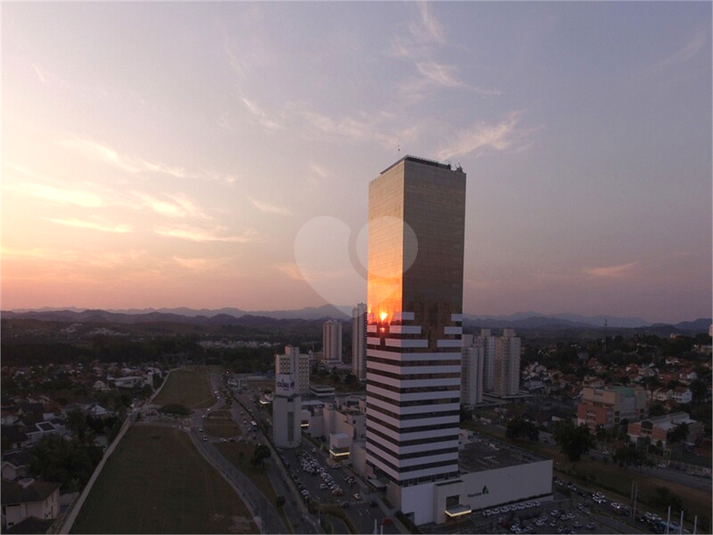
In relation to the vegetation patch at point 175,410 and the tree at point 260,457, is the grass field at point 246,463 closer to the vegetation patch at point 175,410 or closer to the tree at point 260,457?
the tree at point 260,457

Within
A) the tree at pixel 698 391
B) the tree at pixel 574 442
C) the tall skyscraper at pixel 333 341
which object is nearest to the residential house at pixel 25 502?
the tree at pixel 574 442

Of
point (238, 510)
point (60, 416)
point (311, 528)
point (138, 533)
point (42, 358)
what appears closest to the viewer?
point (138, 533)

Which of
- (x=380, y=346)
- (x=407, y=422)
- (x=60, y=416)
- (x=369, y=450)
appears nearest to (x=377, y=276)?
(x=380, y=346)

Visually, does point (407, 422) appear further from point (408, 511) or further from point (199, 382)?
point (199, 382)

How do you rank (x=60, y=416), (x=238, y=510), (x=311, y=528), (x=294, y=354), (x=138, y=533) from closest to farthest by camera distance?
1. (x=138, y=533)
2. (x=311, y=528)
3. (x=238, y=510)
4. (x=60, y=416)
5. (x=294, y=354)

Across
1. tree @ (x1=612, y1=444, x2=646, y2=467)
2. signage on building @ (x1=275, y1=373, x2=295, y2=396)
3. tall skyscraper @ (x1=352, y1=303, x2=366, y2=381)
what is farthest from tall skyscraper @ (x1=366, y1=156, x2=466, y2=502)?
tall skyscraper @ (x1=352, y1=303, x2=366, y2=381)

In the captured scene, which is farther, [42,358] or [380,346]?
[42,358]

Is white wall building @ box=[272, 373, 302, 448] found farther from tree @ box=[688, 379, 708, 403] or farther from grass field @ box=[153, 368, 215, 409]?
tree @ box=[688, 379, 708, 403]
